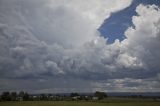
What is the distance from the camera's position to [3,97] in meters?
191

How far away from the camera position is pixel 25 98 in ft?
656

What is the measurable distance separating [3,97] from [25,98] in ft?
53.4
